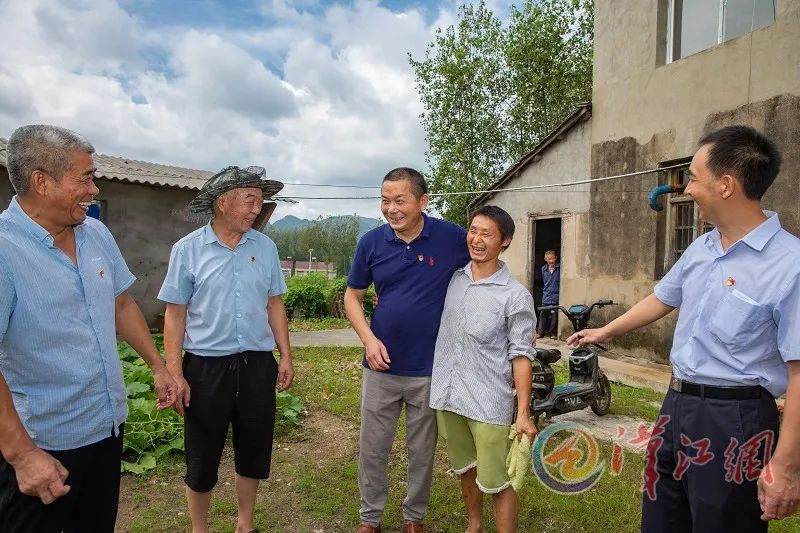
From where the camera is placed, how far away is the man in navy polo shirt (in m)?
3.16

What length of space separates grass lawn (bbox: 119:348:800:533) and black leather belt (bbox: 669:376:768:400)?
5.86 ft

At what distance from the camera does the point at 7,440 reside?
179 cm

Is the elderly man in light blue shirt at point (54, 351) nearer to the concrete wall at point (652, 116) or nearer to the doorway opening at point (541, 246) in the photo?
the concrete wall at point (652, 116)

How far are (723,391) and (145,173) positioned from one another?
1124 cm

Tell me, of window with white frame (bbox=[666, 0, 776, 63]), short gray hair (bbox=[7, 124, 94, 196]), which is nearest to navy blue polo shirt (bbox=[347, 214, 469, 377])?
short gray hair (bbox=[7, 124, 94, 196])

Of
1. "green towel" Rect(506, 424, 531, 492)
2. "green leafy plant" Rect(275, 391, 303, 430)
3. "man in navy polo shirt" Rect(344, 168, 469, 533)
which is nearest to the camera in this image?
"green towel" Rect(506, 424, 531, 492)

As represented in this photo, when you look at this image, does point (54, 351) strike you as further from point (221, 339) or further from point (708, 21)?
point (708, 21)

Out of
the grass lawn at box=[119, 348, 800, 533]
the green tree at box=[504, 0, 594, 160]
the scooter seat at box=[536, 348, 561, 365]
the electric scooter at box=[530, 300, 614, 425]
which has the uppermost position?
the green tree at box=[504, 0, 594, 160]

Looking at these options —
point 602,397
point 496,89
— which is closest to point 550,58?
point 496,89

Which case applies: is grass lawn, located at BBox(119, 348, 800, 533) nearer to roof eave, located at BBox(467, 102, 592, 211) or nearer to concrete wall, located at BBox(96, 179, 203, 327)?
roof eave, located at BBox(467, 102, 592, 211)

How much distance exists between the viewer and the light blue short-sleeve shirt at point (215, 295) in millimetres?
3000

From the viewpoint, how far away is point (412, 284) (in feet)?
10.5

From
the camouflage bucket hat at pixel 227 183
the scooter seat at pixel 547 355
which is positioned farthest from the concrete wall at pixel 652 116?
the camouflage bucket hat at pixel 227 183

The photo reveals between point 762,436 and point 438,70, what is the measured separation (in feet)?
68.4
